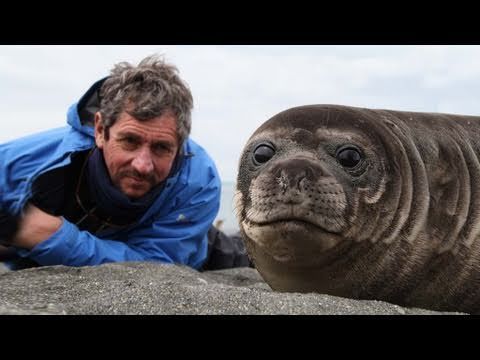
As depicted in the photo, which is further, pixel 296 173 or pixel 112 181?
pixel 112 181

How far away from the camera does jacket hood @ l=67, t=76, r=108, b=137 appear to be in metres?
5.57

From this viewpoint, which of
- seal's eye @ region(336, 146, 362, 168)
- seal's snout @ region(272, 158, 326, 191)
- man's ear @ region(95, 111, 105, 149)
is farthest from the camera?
man's ear @ region(95, 111, 105, 149)

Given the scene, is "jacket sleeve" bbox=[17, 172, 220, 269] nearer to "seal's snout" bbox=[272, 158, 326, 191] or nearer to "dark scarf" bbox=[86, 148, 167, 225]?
"dark scarf" bbox=[86, 148, 167, 225]

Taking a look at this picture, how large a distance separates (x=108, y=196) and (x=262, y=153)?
2.16 metres

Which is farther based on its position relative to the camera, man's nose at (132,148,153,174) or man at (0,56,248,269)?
man's nose at (132,148,153,174)

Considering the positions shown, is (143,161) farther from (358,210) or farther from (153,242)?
(358,210)

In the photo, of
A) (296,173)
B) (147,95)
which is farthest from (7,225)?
(296,173)


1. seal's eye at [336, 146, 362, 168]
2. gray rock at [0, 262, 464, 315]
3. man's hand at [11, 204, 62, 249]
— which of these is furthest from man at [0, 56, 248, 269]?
seal's eye at [336, 146, 362, 168]

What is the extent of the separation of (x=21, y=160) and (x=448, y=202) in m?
3.45

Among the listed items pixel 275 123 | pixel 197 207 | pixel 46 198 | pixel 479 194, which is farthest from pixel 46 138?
pixel 479 194

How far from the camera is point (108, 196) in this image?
5.15m

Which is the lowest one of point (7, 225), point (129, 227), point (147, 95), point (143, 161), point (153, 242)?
point (153, 242)

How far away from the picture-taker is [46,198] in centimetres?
513

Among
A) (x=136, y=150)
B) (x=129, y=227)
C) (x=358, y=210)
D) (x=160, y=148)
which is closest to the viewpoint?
(x=358, y=210)
